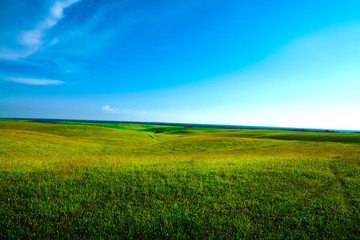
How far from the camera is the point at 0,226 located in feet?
16.9

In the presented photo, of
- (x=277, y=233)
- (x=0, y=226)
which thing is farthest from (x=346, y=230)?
(x=0, y=226)

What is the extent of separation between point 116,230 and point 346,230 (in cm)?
786

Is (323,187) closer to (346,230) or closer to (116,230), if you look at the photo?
(346,230)

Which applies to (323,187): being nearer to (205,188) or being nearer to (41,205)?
(205,188)

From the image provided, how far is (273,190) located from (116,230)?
25.1 feet

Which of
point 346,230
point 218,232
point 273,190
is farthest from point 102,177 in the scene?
point 346,230

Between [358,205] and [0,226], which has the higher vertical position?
[358,205]

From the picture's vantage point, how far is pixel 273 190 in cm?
805

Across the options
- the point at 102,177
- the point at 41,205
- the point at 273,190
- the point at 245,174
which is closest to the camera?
the point at 41,205

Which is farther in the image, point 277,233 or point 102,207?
point 102,207

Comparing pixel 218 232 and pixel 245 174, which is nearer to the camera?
pixel 218 232

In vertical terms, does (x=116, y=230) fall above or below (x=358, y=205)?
below

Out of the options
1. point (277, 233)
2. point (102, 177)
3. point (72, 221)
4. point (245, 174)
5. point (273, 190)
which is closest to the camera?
point (277, 233)

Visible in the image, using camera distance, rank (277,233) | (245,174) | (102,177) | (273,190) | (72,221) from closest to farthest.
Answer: (277,233), (72,221), (273,190), (102,177), (245,174)
